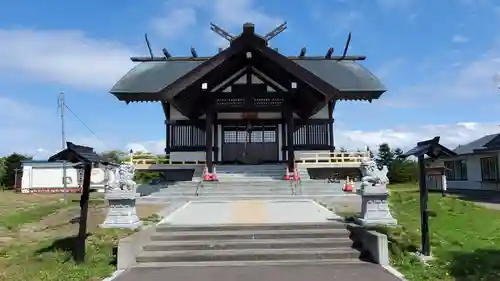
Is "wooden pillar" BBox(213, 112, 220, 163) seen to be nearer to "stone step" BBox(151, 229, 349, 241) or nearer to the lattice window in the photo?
the lattice window

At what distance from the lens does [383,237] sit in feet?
23.1

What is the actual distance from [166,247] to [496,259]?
5.62 m

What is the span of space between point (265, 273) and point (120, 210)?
358 cm

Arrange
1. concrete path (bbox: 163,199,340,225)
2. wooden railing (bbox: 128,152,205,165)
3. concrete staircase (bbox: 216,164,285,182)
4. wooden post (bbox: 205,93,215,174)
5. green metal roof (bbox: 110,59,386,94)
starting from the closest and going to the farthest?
concrete path (bbox: 163,199,340,225), concrete staircase (bbox: 216,164,285,182), wooden post (bbox: 205,93,215,174), green metal roof (bbox: 110,59,386,94), wooden railing (bbox: 128,152,205,165)

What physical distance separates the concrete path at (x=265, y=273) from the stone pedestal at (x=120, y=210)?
1.72 metres

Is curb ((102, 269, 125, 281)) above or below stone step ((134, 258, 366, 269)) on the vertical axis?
below

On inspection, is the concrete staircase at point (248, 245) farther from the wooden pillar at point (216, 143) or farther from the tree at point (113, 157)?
the wooden pillar at point (216, 143)

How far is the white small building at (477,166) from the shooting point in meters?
24.9

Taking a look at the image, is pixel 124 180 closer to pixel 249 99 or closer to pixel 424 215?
pixel 424 215

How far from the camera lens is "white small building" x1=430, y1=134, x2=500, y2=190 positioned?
24.9 m

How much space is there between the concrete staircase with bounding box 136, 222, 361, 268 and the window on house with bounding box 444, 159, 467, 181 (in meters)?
25.1

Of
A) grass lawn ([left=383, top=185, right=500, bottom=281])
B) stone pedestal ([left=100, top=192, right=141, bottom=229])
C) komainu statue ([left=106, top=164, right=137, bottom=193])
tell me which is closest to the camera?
grass lawn ([left=383, top=185, right=500, bottom=281])

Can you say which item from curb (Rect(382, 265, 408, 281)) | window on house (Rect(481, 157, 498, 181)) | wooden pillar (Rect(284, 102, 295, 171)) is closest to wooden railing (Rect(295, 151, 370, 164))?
wooden pillar (Rect(284, 102, 295, 171))

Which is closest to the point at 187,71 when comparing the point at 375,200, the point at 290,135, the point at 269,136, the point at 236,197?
the point at 269,136
